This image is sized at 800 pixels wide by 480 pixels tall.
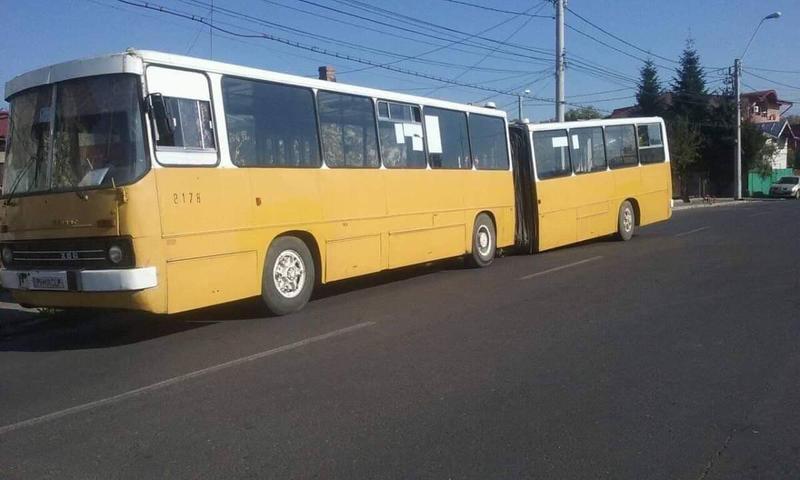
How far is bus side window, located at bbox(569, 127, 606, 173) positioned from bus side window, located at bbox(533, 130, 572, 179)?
305 mm

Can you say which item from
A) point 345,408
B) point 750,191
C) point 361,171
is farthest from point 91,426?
point 750,191

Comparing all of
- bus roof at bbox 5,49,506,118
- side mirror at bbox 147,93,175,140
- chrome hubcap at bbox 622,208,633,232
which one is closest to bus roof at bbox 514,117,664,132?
chrome hubcap at bbox 622,208,633,232

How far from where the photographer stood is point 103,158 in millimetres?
8031

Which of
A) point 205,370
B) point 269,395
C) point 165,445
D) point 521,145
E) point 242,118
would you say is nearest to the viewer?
point 165,445

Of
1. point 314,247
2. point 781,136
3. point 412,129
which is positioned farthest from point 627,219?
point 781,136

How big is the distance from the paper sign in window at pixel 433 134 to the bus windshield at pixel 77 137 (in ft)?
19.5

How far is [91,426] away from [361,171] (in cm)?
626

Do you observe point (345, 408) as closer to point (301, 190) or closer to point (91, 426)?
point (91, 426)

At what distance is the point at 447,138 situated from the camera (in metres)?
13.5

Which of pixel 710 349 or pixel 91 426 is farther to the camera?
pixel 710 349

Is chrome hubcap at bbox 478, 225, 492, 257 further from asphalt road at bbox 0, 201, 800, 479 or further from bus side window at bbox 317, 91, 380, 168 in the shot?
bus side window at bbox 317, 91, 380, 168

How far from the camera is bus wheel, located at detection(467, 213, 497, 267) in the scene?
46.7 feet

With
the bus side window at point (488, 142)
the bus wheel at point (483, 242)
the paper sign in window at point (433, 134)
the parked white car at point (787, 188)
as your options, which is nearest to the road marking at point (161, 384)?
the paper sign in window at point (433, 134)

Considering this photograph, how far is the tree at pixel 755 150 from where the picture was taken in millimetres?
53938
